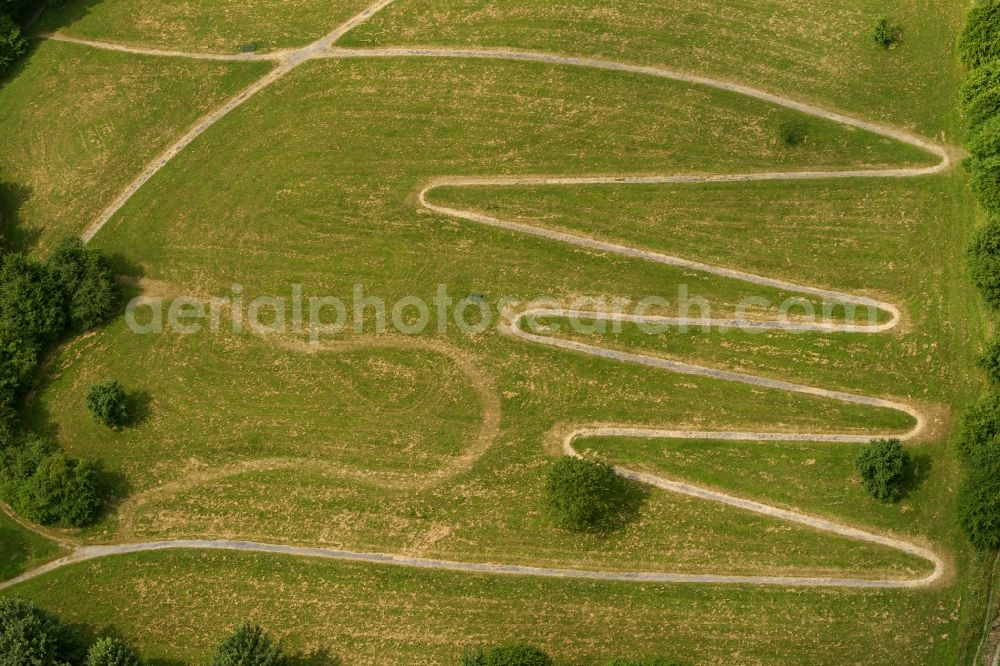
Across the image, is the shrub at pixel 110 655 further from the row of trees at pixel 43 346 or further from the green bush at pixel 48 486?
the row of trees at pixel 43 346

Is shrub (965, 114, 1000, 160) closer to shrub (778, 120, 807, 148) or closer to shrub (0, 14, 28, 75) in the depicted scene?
shrub (778, 120, 807, 148)

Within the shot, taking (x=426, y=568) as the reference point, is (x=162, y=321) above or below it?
above

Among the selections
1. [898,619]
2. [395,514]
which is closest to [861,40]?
[898,619]

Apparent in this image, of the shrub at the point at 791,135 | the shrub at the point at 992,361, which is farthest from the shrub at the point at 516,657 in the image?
the shrub at the point at 791,135

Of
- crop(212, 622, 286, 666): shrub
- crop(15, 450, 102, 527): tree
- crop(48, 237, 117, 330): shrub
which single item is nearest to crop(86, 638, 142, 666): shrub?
crop(212, 622, 286, 666): shrub

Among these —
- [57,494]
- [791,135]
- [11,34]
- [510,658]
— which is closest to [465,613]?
[510,658]

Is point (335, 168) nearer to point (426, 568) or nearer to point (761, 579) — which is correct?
point (426, 568)

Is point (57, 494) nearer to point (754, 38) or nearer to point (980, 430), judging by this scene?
point (980, 430)
